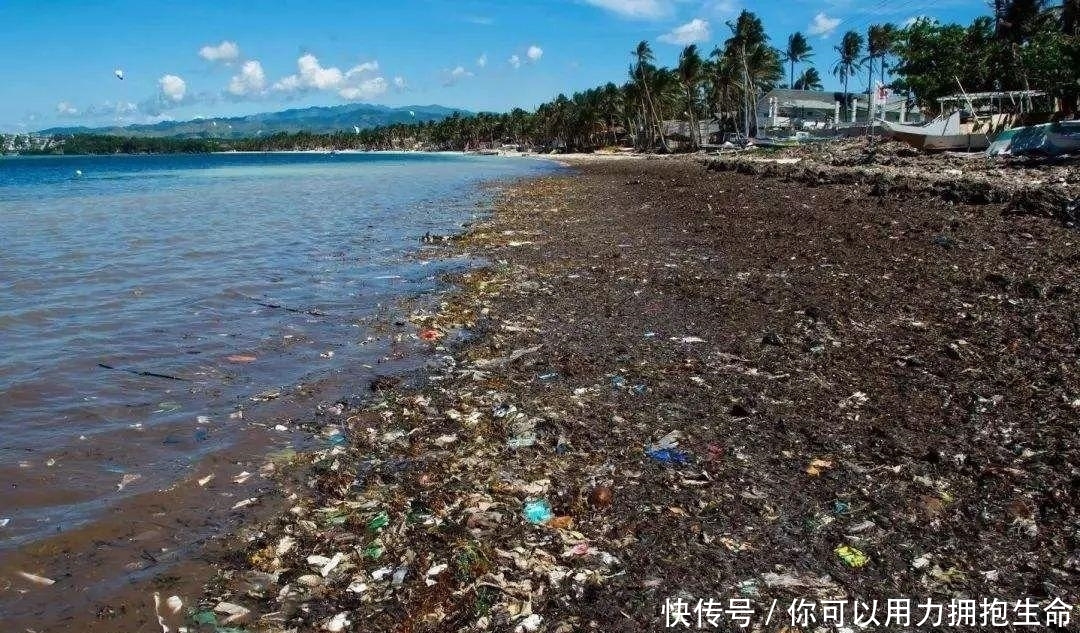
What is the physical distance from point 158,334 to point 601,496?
6659mm

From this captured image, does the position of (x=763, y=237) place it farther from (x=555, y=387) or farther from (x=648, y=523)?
(x=648, y=523)

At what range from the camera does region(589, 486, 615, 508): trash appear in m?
4.01

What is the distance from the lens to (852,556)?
342 cm

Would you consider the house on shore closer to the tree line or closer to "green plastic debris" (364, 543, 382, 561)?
the tree line

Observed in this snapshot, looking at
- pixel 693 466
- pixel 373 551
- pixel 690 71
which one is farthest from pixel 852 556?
pixel 690 71

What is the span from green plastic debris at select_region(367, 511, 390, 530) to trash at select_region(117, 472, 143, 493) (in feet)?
6.16

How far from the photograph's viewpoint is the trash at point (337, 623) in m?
3.10

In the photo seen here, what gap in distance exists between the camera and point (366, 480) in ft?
14.9

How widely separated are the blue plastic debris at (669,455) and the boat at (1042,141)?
83.4 feet

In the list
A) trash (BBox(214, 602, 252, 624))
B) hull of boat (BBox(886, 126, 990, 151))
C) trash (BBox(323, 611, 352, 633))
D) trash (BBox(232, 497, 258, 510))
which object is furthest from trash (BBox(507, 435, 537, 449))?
hull of boat (BBox(886, 126, 990, 151))

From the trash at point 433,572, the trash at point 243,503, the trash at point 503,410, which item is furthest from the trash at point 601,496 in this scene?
the trash at point 243,503

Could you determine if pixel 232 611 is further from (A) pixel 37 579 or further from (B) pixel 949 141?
(B) pixel 949 141

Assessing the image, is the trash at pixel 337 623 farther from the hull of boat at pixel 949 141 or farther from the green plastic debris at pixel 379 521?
the hull of boat at pixel 949 141

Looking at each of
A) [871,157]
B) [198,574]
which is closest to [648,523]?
[198,574]
